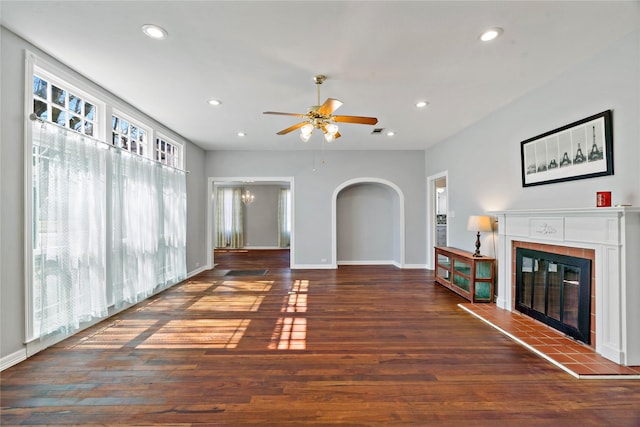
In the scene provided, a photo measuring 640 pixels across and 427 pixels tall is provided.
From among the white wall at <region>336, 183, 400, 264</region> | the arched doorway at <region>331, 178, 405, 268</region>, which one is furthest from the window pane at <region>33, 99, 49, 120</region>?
the white wall at <region>336, 183, 400, 264</region>

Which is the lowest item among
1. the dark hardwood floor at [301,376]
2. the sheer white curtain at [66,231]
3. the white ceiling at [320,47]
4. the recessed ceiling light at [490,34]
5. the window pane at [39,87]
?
the dark hardwood floor at [301,376]

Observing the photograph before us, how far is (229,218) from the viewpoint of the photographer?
1112 centimetres

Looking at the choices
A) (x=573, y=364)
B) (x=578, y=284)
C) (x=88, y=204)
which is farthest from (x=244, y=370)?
(x=578, y=284)

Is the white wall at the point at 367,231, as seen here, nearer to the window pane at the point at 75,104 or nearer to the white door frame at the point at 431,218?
the white door frame at the point at 431,218

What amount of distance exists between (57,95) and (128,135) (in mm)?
1195

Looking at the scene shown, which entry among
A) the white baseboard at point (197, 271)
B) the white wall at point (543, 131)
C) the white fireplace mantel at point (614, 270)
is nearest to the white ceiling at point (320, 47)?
the white wall at point (543, 131)

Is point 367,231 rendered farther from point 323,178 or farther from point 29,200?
point 29,200

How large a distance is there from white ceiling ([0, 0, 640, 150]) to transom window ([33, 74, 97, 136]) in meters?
0.31

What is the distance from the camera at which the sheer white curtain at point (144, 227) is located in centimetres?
370

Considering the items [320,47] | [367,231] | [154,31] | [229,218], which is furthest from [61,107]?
[229,218]

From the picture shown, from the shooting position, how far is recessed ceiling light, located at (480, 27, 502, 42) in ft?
7.74

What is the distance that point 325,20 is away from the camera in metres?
2.24

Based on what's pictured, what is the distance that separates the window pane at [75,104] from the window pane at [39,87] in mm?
312

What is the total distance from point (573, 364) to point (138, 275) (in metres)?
5.14
